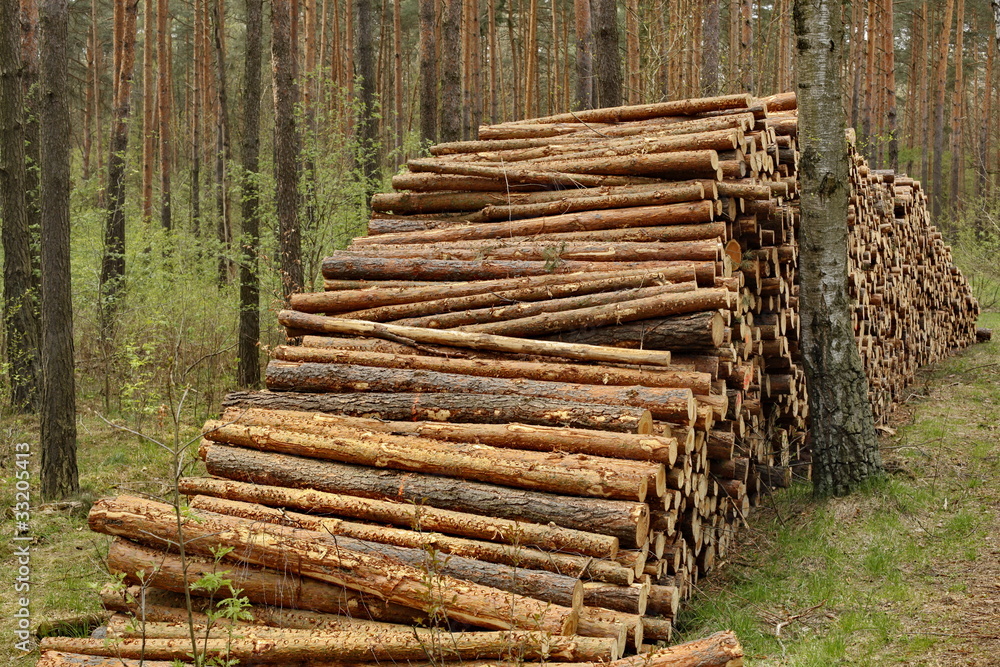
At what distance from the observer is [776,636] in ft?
16.0

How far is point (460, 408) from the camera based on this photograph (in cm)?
543

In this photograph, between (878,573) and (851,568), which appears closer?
(878,573)

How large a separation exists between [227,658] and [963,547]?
494cm

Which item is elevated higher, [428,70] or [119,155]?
[428,70]

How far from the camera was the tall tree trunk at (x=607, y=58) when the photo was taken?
12711 millimetres

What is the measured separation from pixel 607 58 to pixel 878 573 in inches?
371

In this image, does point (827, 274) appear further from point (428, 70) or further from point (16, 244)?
Answer: point (428, 70)

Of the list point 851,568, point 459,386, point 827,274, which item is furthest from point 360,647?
point 827,274

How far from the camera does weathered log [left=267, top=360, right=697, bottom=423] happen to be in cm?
515

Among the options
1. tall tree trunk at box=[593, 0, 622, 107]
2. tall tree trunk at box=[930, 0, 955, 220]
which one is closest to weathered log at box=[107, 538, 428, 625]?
tall tree trunk at box=[593, 0, 622, 107]

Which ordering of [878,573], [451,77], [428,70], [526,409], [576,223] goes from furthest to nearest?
[428,70] < [451,77] < [576,223] < [878,573] < [526,409]

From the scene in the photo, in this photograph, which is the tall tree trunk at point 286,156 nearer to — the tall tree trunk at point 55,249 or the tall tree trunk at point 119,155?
the tall tree trunk at point 119,155

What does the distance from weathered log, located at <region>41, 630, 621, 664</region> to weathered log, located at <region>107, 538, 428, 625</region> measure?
226 mm

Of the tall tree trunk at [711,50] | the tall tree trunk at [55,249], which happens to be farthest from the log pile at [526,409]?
the tall tree trunk at [711,50]
